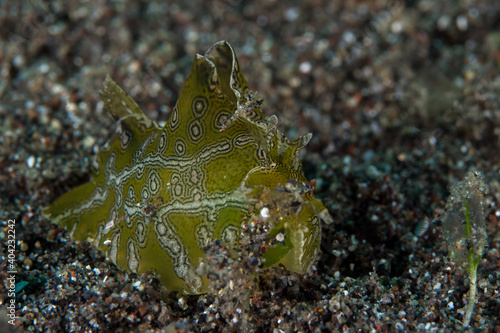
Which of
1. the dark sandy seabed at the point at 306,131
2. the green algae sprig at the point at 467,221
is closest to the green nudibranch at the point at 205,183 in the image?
the dark sandy seabed at the point at 306,131

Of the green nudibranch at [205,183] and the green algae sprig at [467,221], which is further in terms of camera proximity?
the green algae sprig at [467,221]

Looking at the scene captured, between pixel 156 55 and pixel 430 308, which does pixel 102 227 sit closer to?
pixel 430 308

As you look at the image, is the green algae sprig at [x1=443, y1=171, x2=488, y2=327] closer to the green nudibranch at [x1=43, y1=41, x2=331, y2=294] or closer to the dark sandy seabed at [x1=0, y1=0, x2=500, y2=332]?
the dark sandy seabed at [x1=0, y1=0, x2=500, y2=332]

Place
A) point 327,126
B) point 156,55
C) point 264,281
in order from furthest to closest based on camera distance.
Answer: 1. point 156,55
2. point 327,126
3. point 264,281

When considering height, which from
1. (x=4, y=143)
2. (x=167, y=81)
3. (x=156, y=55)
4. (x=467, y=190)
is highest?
(x=156, y=55)

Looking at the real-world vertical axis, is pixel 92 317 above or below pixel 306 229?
below

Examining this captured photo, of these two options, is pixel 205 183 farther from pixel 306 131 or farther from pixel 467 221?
pixel 306 131

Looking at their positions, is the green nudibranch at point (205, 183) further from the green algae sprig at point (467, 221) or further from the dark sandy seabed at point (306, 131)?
the green algae sprig at point (467, 221)

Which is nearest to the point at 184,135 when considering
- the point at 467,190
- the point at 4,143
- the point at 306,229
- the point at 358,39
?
the point at 306,229
